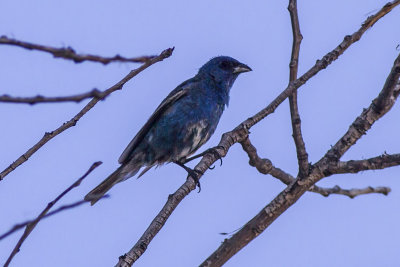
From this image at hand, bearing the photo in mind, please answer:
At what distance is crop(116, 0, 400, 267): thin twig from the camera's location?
363cm

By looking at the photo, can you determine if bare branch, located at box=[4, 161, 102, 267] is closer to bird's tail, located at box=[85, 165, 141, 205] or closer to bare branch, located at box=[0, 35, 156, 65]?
bare branch, located at box=[0, 35, 156, 65]

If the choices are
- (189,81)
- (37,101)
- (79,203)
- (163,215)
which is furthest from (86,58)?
(189,81)

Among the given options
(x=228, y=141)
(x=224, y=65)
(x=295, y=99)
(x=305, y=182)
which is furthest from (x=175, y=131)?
(x=305, y=182)

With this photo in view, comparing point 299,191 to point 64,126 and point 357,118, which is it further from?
point 64,126

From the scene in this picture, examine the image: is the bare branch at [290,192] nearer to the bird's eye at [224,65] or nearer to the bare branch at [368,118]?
the bare branch at [368,118]

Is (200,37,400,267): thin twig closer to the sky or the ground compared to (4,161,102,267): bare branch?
closer to the sky

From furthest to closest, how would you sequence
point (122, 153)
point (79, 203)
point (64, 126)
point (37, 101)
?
1. point (122, 153)
2. point (64, 126)
3. point (79, 203)
4. point (37, 101)

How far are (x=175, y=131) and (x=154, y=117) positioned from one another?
1.79 ft

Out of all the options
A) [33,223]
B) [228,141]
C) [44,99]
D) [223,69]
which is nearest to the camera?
[44,99]

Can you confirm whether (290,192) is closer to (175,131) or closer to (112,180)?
(175,131)

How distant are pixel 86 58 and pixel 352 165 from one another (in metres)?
2.74

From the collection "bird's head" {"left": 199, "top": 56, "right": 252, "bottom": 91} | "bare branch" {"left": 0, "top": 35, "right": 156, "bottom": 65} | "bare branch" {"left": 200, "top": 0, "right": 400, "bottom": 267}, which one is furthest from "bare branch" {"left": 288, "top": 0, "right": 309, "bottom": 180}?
"bird's head" {"left": 199, "top": 56, "right": 252, "bottom": 91}

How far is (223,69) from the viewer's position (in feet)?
28.8

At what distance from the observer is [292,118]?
445 cm
